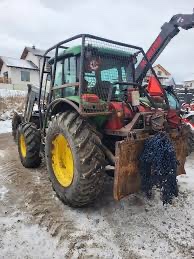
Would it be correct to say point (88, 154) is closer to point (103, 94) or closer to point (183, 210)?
point (103, 94)

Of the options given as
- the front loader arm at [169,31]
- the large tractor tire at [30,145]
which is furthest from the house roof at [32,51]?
the large tractor tire at [30,145]

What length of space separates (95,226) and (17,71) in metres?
34.7

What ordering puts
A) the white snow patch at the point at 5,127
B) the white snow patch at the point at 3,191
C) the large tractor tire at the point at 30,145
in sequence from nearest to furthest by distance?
the white snow patch at the point at 3,191 → the large tractor tire at the point at 30,145 → the white snow patch at the point at 5,127

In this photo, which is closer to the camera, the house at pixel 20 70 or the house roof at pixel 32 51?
the house at pixel 20 70

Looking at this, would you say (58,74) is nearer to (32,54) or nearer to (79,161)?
(79,161)

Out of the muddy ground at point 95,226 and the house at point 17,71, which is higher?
the house at point 17,71

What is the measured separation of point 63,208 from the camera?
403 centimetres

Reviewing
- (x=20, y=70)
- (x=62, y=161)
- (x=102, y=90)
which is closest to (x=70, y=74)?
(x=102, y=90)

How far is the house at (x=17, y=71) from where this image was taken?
35.7 meters

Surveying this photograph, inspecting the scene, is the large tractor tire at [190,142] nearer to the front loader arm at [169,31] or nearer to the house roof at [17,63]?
the front loader arm at [169,31]

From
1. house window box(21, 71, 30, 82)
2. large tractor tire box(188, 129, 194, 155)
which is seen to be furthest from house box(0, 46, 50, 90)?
large tractor tire box(188, 129, 194, 155)

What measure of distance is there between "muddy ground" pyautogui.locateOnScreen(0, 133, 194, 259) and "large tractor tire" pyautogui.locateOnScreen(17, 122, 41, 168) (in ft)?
3.36

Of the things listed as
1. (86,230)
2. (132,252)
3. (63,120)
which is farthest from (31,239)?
(63,120)

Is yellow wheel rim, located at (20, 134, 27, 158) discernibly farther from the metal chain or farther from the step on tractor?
the metal chain
